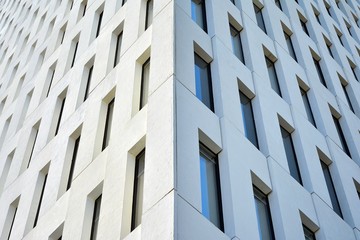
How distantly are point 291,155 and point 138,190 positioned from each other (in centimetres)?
627

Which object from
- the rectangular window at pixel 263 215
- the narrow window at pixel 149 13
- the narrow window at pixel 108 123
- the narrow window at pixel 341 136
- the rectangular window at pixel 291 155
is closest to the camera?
the rectangular window at pixel 263 215

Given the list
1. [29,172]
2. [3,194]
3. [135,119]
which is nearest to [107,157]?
[135,119]

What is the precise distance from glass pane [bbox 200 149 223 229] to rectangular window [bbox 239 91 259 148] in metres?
2.53

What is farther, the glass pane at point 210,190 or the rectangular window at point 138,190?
the rectangular window at point 138,190

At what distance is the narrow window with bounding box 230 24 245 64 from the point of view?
60.9ft

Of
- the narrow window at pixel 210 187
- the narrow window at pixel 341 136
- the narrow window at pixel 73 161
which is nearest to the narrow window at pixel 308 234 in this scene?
the narrow window at pixel 210 187

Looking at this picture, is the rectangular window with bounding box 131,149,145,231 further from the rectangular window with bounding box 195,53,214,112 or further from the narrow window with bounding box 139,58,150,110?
the rectangular window with bounding box 195,53,214,112

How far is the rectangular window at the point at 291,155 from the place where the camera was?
55.9 feet

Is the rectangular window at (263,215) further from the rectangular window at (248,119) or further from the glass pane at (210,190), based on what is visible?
the rectangular window at (248,119)

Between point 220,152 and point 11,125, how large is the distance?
45.3 feet

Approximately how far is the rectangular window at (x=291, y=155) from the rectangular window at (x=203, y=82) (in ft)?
11.8

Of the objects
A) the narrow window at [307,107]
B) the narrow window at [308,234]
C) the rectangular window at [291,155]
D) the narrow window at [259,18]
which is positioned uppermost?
the narrow window at [259,18]

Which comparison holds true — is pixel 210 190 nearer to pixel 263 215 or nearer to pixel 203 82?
pixel 263 215

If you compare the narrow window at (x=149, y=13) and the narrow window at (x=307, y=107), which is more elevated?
the narrow window at (x=149, y=13)
